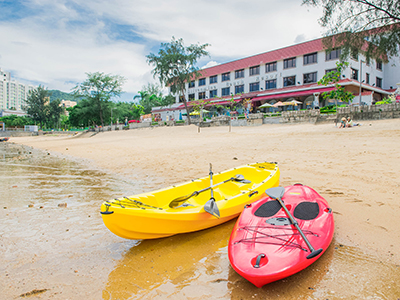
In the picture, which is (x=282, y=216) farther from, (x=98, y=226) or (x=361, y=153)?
(x=361, y=153)

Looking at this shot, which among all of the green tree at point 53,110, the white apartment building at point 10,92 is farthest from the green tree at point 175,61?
the white apartment building at point 10,92

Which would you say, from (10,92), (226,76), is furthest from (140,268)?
(10,92)

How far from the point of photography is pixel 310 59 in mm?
30219

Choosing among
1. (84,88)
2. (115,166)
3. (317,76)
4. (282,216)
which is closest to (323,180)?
(282,216)

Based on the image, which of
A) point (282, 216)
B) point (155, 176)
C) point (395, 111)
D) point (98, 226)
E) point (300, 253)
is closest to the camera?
point (300, 253)

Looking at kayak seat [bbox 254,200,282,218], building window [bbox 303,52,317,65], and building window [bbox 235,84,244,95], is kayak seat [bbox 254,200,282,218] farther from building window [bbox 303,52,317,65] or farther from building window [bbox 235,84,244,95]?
building window [bbox 235,84,244,95]

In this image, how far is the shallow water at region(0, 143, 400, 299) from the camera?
2445 mm

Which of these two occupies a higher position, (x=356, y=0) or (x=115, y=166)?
(x=356, y=0)

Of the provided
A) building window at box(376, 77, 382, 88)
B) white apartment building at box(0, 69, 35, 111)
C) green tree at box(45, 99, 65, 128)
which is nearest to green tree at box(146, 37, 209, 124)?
building window at box(376, 77, 382, 88)

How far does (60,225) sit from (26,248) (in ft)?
2.36

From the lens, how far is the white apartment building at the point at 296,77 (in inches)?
1102

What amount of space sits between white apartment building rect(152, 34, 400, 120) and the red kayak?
79.9ft

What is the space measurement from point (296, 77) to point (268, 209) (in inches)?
1254

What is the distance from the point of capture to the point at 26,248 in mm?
3391
